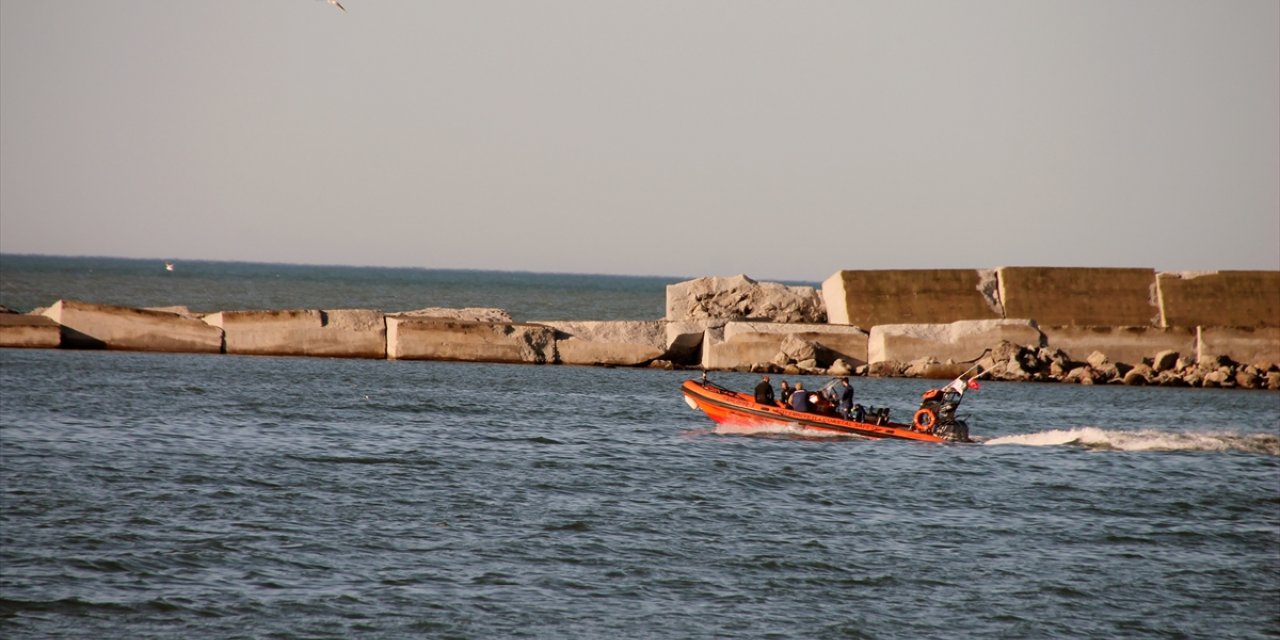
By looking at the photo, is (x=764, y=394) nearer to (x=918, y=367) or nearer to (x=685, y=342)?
(x=918, y=367)

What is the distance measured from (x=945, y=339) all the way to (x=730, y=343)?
6012mm

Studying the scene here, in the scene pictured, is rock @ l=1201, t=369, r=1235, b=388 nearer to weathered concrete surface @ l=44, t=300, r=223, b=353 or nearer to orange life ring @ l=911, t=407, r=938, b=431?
orange life ring @ l=911, t=407, r=938, b=431

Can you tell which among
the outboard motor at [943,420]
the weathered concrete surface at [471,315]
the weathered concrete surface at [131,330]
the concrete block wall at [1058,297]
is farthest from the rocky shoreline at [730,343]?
the outboard motor at [943,420]

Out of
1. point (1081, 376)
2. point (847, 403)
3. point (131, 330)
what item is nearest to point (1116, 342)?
point (1081, 376)

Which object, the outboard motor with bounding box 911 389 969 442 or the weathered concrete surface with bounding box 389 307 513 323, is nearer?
the outboard motor with bounding box 911 389 969 442

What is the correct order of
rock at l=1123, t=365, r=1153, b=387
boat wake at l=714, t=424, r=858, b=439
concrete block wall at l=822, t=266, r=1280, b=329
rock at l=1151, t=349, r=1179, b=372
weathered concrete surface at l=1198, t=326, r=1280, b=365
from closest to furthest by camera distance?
boat wake at l=714, t=424, r=858, b=439
rock at l=1123, t=365, r=1153, b=387
rock at l=1151, t=349, r=1179, b=372
weathered concrete surface at l=1198, t=326, r=1280, b=365
concrete block wall at l=822, t=266, r=1280, b=329

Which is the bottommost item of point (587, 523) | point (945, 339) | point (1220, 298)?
point (587, 523)

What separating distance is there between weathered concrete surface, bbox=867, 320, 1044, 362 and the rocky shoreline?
39 millimetres

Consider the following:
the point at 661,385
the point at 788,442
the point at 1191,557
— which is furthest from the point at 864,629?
the point at 661,385

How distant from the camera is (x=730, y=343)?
37938 mm

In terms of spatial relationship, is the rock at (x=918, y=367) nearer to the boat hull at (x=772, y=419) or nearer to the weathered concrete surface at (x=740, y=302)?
the weathered concrete surface at (x=740, y=302)

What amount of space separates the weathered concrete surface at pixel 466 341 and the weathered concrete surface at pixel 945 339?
933 centimetres

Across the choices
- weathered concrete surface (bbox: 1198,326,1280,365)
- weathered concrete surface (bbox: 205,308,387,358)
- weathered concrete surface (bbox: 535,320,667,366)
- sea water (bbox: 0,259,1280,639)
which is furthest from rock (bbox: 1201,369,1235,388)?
weathered concrete surface (bbox: 205,308,387,358)

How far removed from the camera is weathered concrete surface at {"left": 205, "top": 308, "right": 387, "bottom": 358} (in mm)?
36875
